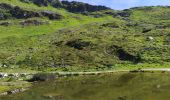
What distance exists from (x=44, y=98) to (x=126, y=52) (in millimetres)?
110897

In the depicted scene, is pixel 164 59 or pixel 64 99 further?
pixel 164 59

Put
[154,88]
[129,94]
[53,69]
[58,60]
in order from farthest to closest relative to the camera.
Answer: [58,60]
[53,69]
[154,88]
[129,94]

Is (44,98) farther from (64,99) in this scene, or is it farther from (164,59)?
(164,59)

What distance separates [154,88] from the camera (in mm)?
99375

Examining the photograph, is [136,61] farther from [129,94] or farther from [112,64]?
[129,94]

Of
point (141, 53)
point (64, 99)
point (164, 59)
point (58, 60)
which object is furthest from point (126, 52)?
point (64, 99)

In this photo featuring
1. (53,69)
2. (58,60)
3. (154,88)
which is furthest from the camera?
(58,60)

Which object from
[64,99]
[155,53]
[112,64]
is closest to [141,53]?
[155,53]

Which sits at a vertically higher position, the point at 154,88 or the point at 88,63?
the point at 154,88

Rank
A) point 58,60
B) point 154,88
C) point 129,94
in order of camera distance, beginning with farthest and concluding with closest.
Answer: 1. point 58,60
2. point 154,88
3. point 129,94

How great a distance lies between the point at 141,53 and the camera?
198 m

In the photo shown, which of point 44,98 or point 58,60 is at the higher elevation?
point 44,98

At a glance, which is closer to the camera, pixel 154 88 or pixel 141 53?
pixel 154 88

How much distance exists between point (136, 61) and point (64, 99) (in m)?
104
